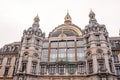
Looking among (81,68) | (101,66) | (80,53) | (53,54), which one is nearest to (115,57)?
(101,66)

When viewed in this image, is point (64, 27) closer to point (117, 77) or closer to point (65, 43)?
point (65, 43)

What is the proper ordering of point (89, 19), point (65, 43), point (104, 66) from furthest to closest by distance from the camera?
point (89, 19)
point (65, 43)
point (104, 66)

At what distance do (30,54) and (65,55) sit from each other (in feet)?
30.8

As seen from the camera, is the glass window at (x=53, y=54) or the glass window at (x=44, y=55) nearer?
the glass window at (x=53, y=54)

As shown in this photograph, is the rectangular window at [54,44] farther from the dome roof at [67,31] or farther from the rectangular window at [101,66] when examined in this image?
the rectangular window at [101,66]

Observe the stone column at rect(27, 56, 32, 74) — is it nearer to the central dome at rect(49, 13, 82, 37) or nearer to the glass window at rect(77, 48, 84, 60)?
the central dome at rect(49, 13, 82, 37)

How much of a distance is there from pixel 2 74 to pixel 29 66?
979 centimetres

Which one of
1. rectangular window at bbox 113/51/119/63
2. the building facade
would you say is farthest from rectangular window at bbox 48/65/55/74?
rectangular window at bbox 113/51/119/63

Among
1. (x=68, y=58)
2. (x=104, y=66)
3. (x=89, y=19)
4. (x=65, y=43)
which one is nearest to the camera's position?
(x=104, y=66)

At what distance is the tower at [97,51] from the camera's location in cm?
3919

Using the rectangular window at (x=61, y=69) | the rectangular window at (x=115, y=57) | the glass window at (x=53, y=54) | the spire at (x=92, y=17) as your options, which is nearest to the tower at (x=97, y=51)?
the spire at (x=92, y=17)

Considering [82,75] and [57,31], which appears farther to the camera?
[57,31]

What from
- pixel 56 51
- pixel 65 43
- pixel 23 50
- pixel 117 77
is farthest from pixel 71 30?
pixel 117 77

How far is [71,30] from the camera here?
51938 mm
